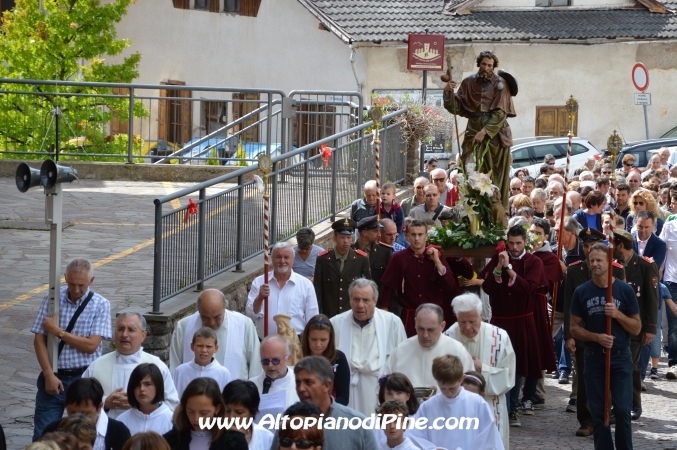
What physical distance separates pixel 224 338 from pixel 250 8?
103ft

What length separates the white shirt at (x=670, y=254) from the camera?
1507 centimetres

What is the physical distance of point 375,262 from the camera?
1310 centimetres

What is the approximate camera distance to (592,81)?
3697 centimetres

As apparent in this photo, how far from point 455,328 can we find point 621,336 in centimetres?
147

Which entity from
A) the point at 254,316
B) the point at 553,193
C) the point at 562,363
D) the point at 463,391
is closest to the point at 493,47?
the point at 553,193

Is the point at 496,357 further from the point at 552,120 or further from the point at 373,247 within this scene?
the point at 552,120

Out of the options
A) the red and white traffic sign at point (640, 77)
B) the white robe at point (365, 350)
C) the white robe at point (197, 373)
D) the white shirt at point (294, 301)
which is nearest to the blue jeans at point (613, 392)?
the white robe at point (365, 350)

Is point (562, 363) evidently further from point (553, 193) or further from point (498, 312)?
point (553, 193)

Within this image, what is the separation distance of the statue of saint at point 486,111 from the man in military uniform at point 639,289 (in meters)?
2.08

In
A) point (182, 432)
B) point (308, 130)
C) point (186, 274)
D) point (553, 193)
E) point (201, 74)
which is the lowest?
point (182, 432)

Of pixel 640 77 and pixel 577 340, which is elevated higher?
pixel 640 77

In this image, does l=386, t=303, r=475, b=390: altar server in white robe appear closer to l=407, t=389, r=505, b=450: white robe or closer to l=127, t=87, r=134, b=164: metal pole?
l=407, t=389, r=505, b=450: white robe

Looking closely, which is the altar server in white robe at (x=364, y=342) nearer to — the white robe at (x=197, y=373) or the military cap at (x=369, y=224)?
the white robe at (x=197, y=373)

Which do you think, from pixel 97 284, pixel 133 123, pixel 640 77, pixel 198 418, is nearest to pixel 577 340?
pixel 97 284
